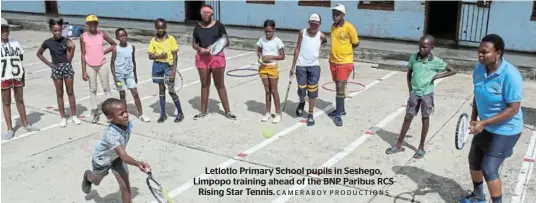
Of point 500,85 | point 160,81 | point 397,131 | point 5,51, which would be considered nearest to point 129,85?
point 160,81

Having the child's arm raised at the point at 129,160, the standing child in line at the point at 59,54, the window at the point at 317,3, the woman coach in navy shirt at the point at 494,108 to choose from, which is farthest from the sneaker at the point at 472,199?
the window at the point at 317,3

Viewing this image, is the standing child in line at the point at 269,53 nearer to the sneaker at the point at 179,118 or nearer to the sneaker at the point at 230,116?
the sneaker at the point at 230,116

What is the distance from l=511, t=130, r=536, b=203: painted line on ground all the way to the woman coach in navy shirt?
2.59ft

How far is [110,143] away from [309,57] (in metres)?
3.68

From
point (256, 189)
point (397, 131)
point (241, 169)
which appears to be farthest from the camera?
point (397, 131)

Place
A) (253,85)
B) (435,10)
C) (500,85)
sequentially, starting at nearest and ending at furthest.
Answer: (500,85) → (253,85) → (435,10)

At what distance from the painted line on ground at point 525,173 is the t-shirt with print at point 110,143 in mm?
3846

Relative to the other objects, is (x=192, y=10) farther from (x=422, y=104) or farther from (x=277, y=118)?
(x=422, y=104)

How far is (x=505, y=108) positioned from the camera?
13.9 feet

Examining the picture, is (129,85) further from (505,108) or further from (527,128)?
(527,128)

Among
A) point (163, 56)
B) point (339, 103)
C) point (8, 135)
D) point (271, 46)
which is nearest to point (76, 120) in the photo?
point (8, 135)

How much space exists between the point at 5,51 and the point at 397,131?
5.46 m

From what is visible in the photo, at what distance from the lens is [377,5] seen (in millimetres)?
13805

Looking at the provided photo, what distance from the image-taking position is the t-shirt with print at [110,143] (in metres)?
4.30
